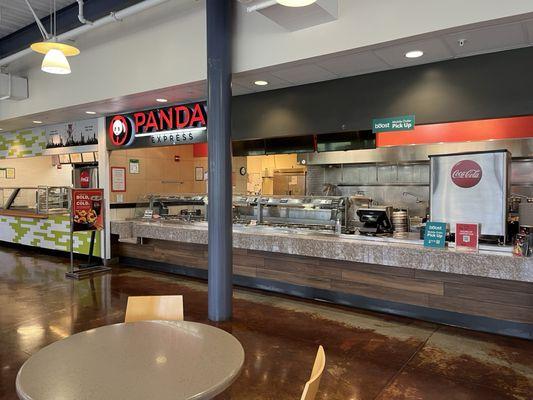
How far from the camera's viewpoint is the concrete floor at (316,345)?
3012 mm

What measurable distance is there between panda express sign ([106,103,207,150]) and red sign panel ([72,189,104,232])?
40.7 inches

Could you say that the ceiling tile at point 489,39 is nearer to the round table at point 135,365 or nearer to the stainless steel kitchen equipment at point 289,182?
the round table at point 135,365

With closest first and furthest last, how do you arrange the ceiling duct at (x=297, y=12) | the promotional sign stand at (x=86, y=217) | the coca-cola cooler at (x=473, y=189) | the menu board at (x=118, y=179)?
the ceiling duct at (x=297, y=12) < the coca-cola cooler at (x=473, y=189) < the promotional sign stand at (x=86, y=217) < the menu board at (x=118, y=179)

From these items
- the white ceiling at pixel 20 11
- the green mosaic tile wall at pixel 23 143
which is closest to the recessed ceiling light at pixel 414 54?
the white ceiling at pixel 20 11

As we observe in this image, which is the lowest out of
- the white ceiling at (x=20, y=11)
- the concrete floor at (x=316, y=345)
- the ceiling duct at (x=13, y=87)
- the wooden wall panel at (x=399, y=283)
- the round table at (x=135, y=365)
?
the concrete floor at (x=316, y=345)

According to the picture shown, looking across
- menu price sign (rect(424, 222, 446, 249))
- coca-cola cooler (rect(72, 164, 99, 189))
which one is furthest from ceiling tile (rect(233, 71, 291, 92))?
coca-cola cooler (rect(72, 164, 99, 189))

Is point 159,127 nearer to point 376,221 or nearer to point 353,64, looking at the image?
point 353,64

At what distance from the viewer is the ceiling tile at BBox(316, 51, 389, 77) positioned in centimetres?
415

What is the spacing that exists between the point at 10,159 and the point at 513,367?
460 inches

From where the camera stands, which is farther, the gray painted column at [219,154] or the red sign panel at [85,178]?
the red sign panel at [85,178]

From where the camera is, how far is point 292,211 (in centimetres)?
598

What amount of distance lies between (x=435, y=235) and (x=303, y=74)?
2408 mm

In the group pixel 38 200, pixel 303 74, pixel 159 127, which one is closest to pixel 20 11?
pixel 159 127

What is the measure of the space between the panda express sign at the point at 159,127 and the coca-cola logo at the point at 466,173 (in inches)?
144
